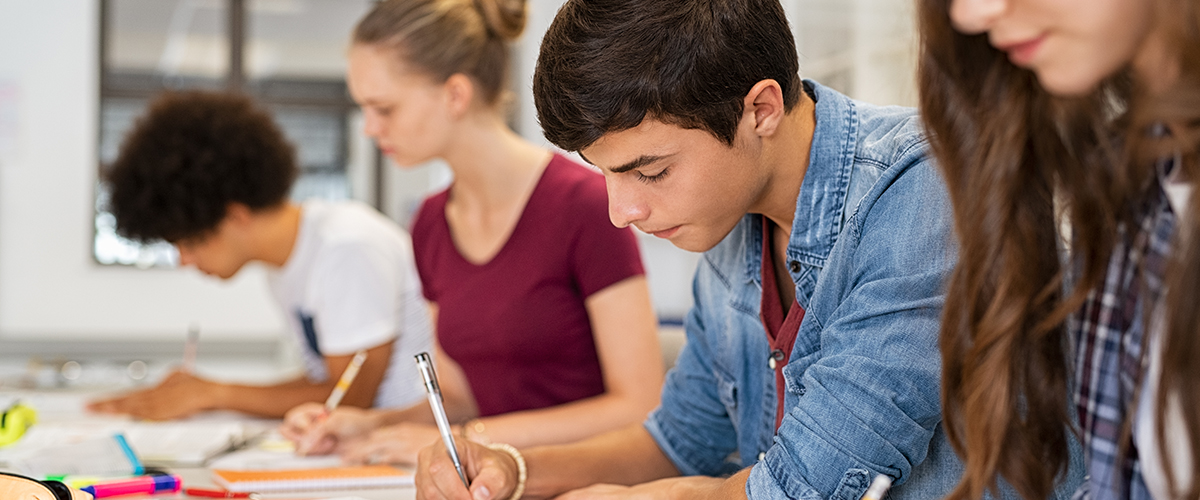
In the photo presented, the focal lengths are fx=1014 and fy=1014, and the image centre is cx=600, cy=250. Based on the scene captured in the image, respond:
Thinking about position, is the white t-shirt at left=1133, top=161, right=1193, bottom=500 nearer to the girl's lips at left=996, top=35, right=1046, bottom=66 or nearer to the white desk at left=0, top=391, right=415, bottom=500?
the girl's lips at left=996, top=35, right=1046, bottom=66

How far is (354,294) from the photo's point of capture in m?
1.91

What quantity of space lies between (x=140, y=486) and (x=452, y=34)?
834 mm

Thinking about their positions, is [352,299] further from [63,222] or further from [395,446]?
[63,222]

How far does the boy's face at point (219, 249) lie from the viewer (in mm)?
2145

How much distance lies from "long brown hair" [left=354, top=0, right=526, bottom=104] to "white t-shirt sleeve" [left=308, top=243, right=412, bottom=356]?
0.45 metres

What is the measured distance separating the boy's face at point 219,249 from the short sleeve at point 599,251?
95 centimetres

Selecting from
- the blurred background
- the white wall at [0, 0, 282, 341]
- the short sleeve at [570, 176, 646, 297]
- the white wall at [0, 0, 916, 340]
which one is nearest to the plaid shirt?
the short sleeve at [570, 176, 646, 297]

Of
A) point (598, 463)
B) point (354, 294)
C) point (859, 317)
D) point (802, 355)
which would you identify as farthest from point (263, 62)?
point (859, 317)

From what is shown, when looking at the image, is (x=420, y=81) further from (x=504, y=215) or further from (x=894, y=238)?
(x=894, y=238)

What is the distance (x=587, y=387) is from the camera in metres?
1.62

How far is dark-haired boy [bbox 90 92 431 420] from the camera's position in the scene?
1937 mm

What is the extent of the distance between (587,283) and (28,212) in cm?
415

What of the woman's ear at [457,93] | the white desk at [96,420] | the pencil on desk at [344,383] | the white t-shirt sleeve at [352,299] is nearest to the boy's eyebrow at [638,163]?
the white desk at [96,420]

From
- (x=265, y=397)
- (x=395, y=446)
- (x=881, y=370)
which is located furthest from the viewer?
(x=265, y=397)
